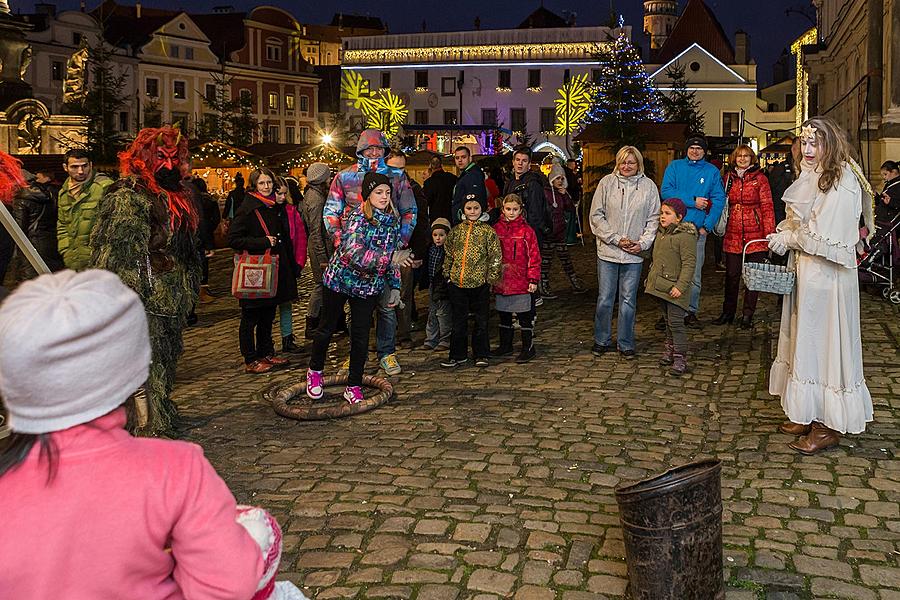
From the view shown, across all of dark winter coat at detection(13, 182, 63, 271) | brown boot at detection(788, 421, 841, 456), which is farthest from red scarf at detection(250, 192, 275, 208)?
brown boot at detection(788, 421, 841, 456)

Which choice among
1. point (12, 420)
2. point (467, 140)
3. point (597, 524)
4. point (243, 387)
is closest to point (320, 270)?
point (243, 387)

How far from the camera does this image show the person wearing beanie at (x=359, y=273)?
24.3 feet

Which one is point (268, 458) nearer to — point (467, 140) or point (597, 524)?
point (597, 524)

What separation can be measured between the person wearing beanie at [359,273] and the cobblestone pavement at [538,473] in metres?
0.48

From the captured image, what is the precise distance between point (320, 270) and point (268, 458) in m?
4.20

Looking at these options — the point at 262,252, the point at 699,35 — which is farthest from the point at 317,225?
the point at 699,35

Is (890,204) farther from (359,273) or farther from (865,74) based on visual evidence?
(865,74)

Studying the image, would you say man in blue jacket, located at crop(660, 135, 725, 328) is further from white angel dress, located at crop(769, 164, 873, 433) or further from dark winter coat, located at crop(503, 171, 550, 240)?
white angel dress, located at crop(769, 164, 873, 433)

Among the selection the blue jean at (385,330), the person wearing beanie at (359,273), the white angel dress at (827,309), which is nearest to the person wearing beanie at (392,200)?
the blue jean at (385,330)

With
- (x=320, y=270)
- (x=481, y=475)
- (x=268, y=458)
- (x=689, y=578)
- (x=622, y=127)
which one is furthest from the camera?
(x=622, y=127)

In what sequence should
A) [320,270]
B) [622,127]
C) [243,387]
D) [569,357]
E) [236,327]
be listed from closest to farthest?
Answer: [243,387] → [569,357] → [320,270] → [236,327] → [622,127]

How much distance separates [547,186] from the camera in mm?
12469

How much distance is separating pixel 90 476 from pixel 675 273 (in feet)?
23.9

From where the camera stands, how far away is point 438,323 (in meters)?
9.94
